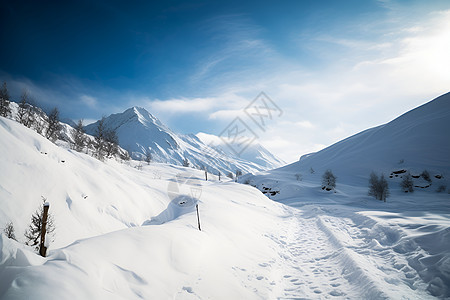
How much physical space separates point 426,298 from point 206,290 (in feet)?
22.0

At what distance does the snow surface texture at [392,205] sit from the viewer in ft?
21.3

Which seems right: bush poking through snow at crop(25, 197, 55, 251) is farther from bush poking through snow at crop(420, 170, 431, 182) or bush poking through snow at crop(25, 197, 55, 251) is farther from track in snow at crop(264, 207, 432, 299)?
bush poking through snow at crop(420, 170, 431, 182)

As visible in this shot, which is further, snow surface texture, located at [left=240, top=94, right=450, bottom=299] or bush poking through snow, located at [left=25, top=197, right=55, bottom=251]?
bush poking through snow, located at [left=25, top=197, right=55, bottom=251]

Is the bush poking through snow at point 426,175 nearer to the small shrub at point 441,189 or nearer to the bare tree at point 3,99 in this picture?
the small shrub at point 441,189

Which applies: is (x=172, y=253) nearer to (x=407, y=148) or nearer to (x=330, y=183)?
(x=330, y=183)

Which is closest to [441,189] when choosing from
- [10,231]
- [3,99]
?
[10,231]

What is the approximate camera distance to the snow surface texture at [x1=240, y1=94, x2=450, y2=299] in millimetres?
6504

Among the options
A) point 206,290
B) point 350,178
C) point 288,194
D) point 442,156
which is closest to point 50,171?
point 206,290

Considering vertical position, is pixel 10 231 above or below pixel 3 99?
below

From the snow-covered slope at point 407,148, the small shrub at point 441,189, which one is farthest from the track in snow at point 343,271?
the snow-covered slope at point 407,148

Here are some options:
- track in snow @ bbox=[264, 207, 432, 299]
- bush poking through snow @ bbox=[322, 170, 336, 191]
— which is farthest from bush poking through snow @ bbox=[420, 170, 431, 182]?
track in snow @ bbox=[264, 207, 432, 299]

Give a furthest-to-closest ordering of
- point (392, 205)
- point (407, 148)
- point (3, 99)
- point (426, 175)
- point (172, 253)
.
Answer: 1. point (407, 148)
2. point (426, 175)
3. point (392, 205)
4. point (3, 99)
5. point (172, 253)

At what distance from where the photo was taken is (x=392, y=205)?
33562mm

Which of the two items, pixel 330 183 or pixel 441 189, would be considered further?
pixel 330 183
